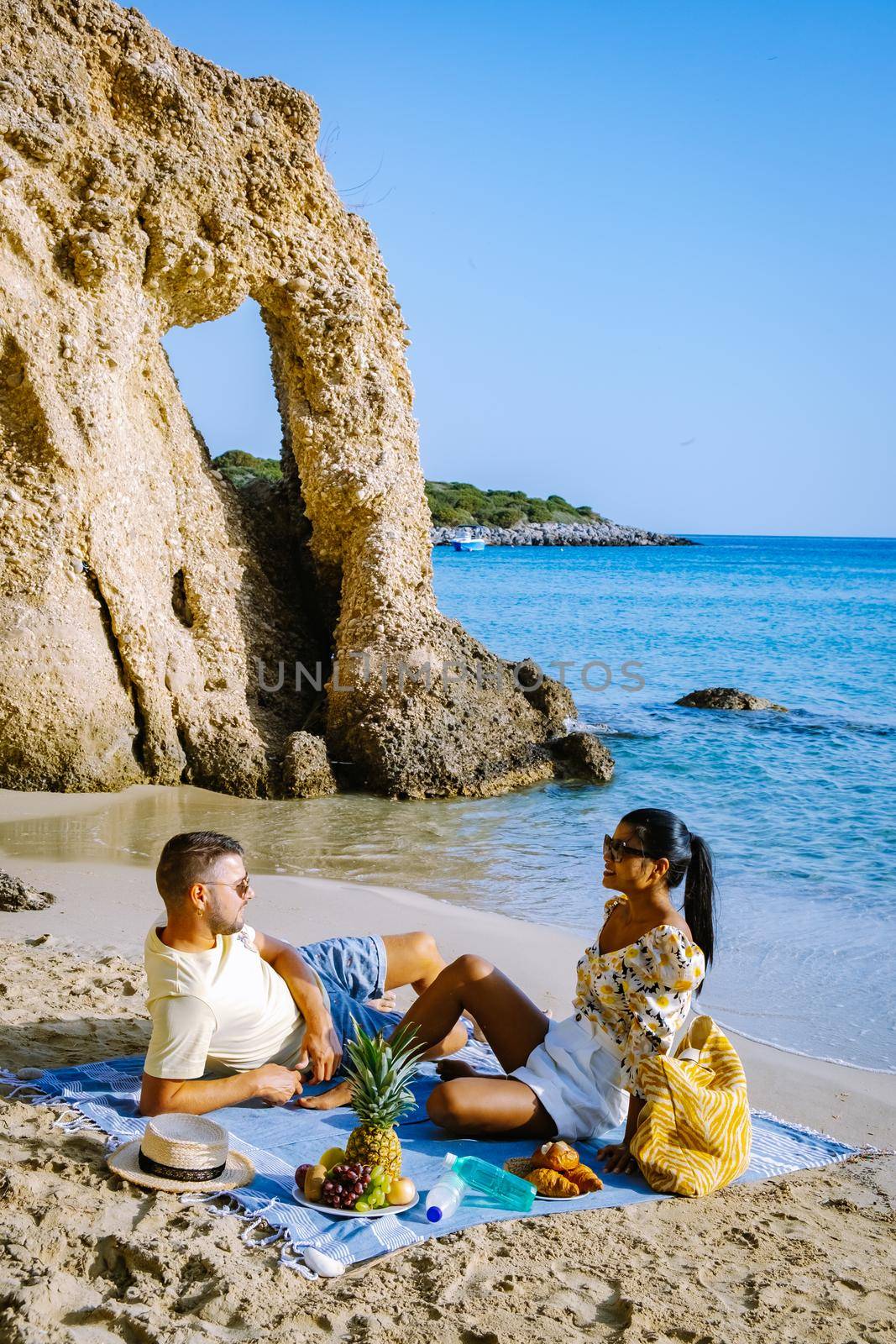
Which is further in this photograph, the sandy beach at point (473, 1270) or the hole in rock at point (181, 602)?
the hole in rock at point (181, 602)

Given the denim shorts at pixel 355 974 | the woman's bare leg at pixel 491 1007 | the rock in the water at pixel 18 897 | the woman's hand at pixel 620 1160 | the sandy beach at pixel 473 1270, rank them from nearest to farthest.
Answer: the sandy beach at pixel 473 1270, the woman's hand at pixel 620 1160, the woman's bare leg at pixel 491 1007, the denim shorts at pixel 355 974, the rock in the water at pixel 18 897

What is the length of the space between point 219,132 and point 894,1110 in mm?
9403

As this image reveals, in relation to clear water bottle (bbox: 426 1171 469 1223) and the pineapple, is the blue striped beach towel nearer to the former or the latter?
clear water bottle (bbox: 426 1171 469 1223)

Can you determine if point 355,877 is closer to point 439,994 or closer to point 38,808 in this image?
point 38,808

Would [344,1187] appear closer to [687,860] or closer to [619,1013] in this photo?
A: [619,1013]

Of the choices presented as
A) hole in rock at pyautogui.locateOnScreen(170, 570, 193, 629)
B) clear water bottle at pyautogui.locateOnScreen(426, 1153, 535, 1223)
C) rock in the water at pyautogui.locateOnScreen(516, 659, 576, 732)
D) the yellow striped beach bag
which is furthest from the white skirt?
rock in the water at pyautogui.locateOnScreen(516, 659, 576, 732)

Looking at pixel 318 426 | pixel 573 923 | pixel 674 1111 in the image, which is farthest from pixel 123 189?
pixel 674 1111

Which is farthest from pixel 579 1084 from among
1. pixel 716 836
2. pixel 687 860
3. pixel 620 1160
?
pixel 716 836

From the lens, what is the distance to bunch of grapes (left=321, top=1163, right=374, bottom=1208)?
139 inches

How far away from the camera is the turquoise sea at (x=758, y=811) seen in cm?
677

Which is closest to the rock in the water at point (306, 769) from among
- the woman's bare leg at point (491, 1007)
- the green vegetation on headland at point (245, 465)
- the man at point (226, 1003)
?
the man at point (226, 1003)

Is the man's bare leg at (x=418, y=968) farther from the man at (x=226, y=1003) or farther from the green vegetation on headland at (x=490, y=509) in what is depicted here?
the green vegetation on headland at (x=490, y=509)

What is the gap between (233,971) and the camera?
13.2 feet

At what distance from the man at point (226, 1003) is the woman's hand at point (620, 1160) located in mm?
890
